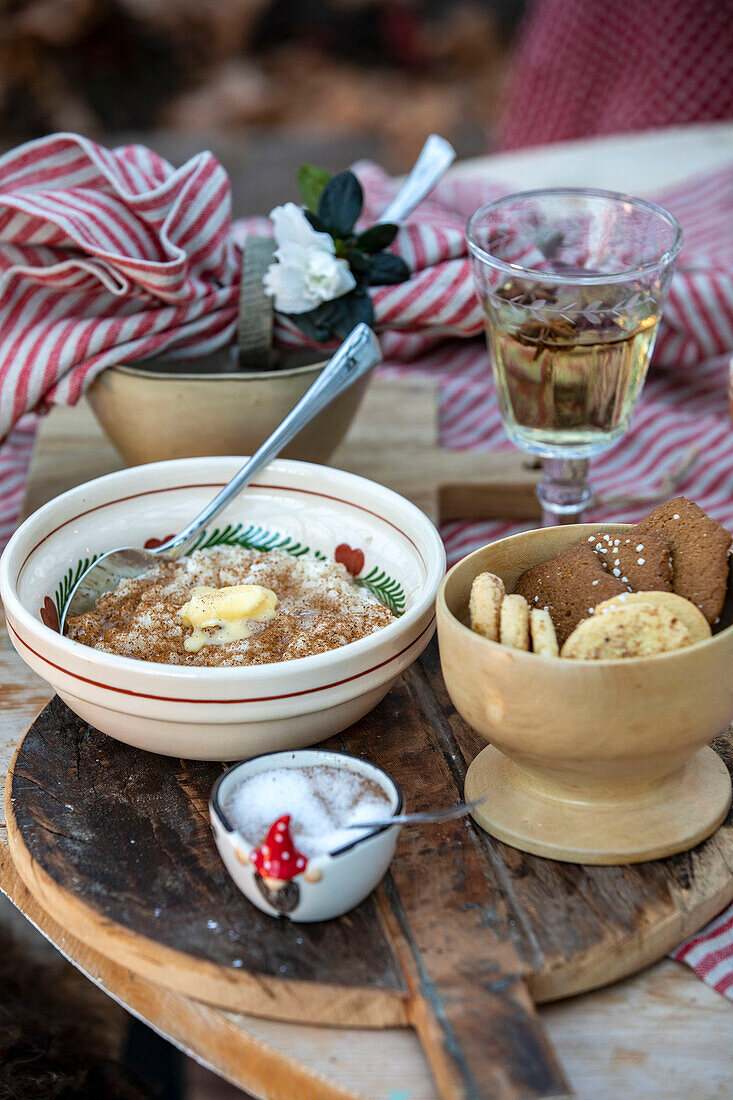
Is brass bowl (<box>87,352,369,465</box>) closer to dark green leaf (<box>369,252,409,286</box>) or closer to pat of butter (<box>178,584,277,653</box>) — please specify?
dark green leaf (<box>369,252,409,286</box>)

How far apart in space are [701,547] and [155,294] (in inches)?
18.8

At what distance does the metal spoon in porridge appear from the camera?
724 millimetres

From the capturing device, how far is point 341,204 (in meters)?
0.85

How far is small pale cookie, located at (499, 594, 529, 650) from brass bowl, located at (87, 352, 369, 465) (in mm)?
344

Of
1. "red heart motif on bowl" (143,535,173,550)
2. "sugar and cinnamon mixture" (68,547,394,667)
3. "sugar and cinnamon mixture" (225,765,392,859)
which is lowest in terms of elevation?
"red heart motif on bowl" (143,535,173,550)

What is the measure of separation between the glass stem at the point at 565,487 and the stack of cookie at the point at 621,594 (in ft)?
0.73

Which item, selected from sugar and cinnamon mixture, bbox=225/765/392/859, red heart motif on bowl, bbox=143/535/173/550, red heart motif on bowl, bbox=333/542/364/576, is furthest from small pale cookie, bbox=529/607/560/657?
red heart motif on bowl, bbox=143/535/173/550

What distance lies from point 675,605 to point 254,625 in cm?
25

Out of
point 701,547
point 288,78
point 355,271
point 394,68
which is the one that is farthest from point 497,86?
point 701,547

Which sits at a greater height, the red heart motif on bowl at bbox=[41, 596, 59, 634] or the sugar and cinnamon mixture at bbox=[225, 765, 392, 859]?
the sugar and cinnamon mixture at bbox=[225, 765, 392, 859]

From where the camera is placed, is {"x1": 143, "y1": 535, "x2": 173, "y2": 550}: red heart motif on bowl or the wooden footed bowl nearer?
the wooden footed bowl

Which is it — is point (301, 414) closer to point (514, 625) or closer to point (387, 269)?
point (387, 269)

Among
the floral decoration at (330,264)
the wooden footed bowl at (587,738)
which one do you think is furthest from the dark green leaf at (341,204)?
the wooden footed bowl at (587,738)

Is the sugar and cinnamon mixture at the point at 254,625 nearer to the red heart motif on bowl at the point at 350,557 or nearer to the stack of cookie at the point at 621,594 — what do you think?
the red heart motif on bowl at the point at 350,557
